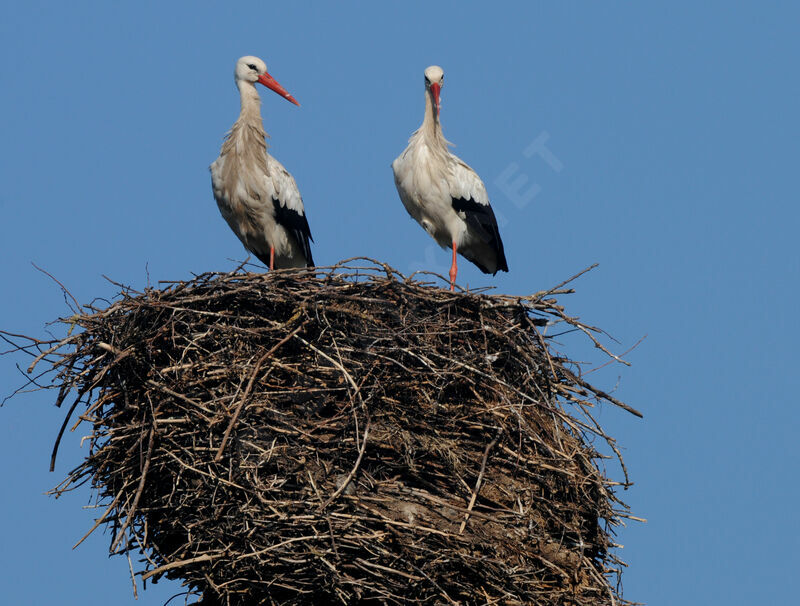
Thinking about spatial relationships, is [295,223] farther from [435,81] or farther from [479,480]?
[479,480]

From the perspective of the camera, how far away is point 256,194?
378 inches

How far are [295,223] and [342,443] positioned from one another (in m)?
3.34

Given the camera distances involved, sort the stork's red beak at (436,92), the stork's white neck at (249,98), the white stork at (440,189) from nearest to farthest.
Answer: the white stork at (440,189) → the stork's red beak at (436,92) → the stork's white neck at (249,98)

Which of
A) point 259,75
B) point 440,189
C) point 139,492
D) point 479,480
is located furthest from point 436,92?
point 139,492

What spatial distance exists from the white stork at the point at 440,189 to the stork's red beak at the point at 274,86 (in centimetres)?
104

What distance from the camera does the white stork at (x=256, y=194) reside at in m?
9.63

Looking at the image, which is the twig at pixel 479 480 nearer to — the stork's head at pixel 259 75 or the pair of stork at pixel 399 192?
the pair of stork at pixel 399 192

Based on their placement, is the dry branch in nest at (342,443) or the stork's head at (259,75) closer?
the dry branch in nest at (342,443)

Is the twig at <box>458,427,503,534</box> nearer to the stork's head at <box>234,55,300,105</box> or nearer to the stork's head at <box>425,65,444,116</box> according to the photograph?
the stork's head at <box>425,65,444,116</box>

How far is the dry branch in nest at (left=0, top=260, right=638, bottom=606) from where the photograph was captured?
256 inches

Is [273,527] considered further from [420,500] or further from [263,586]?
[420,500]

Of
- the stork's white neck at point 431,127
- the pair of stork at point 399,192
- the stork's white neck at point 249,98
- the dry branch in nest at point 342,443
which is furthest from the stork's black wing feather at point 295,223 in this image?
the dry branch in nest at point 342,443

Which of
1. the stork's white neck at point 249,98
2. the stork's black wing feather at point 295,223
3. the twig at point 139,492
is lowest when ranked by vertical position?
the twig at point 139,492

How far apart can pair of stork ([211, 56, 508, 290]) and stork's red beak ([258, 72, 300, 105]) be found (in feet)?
0.67
